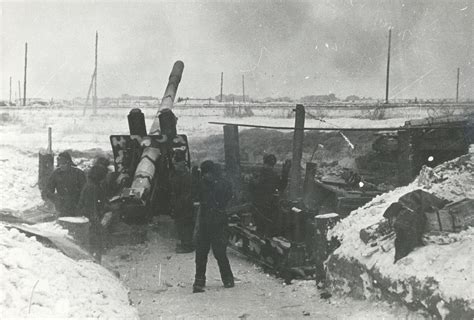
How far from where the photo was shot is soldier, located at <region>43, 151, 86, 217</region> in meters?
8.62

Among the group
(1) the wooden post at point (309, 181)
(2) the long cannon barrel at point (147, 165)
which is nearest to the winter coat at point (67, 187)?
(2) the long cannon barrel at point (147, 165)

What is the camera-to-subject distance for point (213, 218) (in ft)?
23.6

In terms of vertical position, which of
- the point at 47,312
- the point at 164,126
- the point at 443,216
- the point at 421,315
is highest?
the point at 164,126

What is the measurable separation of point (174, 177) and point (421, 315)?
5252 millimetres

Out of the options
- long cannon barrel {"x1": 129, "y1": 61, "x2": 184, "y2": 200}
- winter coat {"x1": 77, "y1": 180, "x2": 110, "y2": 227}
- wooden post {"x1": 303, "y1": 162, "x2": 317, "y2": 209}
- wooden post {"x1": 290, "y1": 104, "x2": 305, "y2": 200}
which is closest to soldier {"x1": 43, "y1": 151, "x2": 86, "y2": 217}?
winter coat {"x1": 77, "y1": 180, "x2": 110, "y2": 227}

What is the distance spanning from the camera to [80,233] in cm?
685

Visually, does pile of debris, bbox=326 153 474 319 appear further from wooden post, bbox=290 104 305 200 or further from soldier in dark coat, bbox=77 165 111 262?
soldier in dark coat, bbox=77 165 111 262

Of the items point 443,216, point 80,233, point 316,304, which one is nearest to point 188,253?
point 80,233

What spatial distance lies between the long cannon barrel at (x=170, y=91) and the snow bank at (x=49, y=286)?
175 inches

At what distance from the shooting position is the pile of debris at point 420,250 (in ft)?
14.5

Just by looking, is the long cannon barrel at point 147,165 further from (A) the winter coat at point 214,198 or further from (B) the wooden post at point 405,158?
(B) the wooden post at point 405,158

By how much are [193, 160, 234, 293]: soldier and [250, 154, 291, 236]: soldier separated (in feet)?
6.48

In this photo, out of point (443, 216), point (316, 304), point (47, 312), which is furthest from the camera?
point (316, 304)

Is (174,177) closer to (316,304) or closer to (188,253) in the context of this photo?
(188,253)
